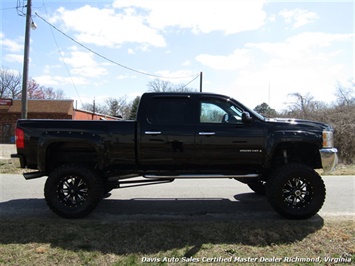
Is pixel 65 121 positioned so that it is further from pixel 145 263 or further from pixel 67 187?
pixel 145 263

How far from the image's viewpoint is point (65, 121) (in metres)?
5.76

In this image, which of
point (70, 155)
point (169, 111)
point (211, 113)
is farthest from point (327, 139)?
point (70, 155)

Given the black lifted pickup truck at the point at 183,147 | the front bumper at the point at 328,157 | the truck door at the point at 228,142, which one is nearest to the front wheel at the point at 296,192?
the black lifted pickup truck at the point at 183,147

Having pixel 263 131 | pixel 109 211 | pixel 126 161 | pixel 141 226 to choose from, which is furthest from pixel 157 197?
pixel 263 131

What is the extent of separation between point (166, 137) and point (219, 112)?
1.05 meters

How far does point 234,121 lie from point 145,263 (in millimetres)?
2920

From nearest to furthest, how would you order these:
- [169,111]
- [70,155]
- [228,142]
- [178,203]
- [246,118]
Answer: [246,118] < [228,142] < [169,111] < [70,155] < [178,203]

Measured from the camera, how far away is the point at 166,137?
223 inches

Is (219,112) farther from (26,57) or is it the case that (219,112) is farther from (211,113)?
(26,57)

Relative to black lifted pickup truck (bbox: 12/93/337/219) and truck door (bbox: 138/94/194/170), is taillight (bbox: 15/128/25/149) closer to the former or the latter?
black lifted pickup truck (bbox: 12/93/337/219)

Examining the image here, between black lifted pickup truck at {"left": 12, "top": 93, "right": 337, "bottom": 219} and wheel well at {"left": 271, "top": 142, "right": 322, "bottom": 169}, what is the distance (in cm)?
9

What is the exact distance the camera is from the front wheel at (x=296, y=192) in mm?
5539

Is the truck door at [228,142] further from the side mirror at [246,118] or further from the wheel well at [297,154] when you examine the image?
the wheel well at [297,154]

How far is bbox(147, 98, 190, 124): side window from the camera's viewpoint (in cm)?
582
